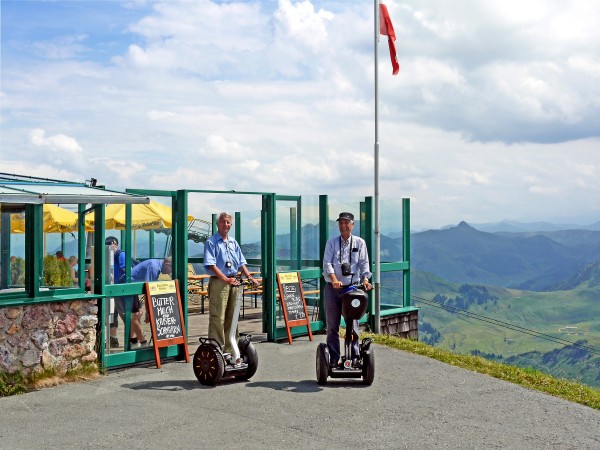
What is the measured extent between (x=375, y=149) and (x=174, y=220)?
526 centimetres

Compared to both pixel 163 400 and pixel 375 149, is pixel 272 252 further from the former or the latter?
pixel 163 400

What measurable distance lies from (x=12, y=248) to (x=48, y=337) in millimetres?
1276

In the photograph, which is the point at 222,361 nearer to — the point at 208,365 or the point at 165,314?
the point at 208,365

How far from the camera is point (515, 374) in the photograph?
39.7ft

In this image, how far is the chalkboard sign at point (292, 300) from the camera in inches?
557

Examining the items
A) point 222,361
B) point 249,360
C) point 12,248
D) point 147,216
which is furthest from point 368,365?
point 12,248

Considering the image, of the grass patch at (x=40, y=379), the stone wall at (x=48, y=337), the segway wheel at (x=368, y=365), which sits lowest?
the grass patch at (x=40, y=379)

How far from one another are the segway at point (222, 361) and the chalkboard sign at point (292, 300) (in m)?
3.35

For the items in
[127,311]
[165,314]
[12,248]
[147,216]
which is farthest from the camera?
[147,216]

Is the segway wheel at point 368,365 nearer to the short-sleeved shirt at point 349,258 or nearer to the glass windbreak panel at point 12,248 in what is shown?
the short-sleeved shirt at point 349,258

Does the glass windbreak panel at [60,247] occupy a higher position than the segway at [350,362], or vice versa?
the glass windbreak panel at [60,247]

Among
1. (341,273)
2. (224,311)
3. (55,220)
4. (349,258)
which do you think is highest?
(55,220)

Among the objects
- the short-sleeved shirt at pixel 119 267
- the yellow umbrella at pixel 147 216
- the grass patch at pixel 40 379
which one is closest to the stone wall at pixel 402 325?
the yellow umbrella at pixel 147 216

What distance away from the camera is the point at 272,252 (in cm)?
1423
